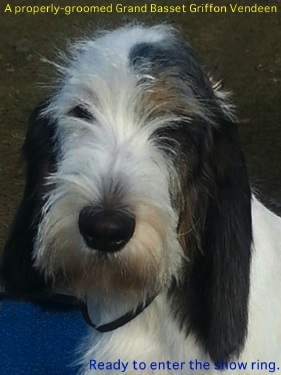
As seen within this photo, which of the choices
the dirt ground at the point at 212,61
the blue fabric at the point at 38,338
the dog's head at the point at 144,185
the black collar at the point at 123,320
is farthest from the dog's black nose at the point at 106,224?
the dirt ground at the point at 212,61

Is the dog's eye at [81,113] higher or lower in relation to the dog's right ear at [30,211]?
higher

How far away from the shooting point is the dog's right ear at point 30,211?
85.7 inches

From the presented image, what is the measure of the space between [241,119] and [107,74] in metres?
3.31

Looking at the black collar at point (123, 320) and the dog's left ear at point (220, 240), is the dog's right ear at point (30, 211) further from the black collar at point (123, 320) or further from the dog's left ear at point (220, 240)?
the dog's left ear at point (220, 240)

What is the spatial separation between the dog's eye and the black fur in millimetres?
160

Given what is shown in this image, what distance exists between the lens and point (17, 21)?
6.89 m

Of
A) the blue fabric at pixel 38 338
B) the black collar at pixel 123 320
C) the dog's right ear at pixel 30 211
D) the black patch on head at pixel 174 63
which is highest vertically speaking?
the black patch on head at pixel 174 63

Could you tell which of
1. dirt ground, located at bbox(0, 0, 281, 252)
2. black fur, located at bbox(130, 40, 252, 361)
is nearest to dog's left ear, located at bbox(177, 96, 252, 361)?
black fur, located at bbox(130, 40, 252, 361)

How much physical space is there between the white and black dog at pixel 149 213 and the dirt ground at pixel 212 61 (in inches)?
75.2

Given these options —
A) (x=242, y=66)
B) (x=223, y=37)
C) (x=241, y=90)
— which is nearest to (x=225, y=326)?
(x=241, y=90)

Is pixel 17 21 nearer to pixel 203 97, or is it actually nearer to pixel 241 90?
pixel 241 90

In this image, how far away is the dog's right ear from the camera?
7.14 feet

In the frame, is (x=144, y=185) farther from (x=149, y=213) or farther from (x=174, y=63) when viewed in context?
(x=174, y=63)

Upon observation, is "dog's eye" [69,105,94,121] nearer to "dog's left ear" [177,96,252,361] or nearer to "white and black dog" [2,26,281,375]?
"white and black dog" [2,26,281,375]
